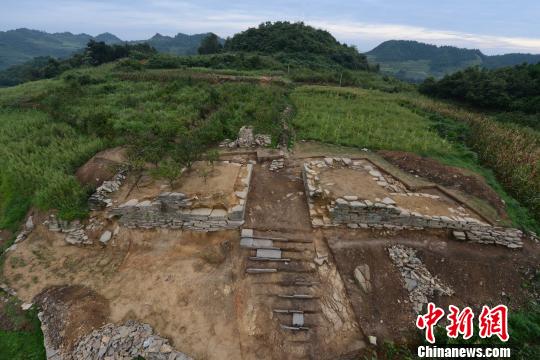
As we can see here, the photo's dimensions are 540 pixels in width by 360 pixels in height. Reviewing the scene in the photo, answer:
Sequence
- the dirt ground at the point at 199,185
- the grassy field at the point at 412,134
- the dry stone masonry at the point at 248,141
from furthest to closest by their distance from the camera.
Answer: the dry stone masonry at the point at 248,141 < the grassy field at the point at 412,134 < the dirt ground at the point at 199,185

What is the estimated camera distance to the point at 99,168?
1041cm

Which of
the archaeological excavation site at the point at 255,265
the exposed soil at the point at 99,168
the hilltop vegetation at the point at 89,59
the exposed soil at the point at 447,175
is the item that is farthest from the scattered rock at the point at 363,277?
the hilltop vegetation at the point at 89,59

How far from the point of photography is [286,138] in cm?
1312

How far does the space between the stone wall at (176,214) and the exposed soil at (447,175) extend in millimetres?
7776

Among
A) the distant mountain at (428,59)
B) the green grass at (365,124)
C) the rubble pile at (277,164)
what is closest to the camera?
the rubble pile at (277,164)

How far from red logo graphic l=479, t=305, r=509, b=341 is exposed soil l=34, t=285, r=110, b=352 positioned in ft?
28.2

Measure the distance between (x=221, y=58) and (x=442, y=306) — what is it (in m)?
36.1

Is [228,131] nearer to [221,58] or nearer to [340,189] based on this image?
[340,189]

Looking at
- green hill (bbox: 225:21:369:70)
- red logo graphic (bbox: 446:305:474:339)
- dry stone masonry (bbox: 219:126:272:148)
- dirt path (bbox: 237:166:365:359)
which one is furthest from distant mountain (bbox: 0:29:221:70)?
red logo graphic (bbox: 446:305:474:339)

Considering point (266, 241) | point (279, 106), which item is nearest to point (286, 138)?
point (279, 106)

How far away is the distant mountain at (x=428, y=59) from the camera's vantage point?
104125 mm

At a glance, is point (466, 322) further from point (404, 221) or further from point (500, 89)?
point (500, 89)

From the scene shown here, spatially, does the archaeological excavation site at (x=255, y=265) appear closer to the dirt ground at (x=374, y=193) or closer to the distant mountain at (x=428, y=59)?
the dirt ground at (x=374, y=193)

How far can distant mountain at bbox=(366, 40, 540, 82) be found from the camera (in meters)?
104
